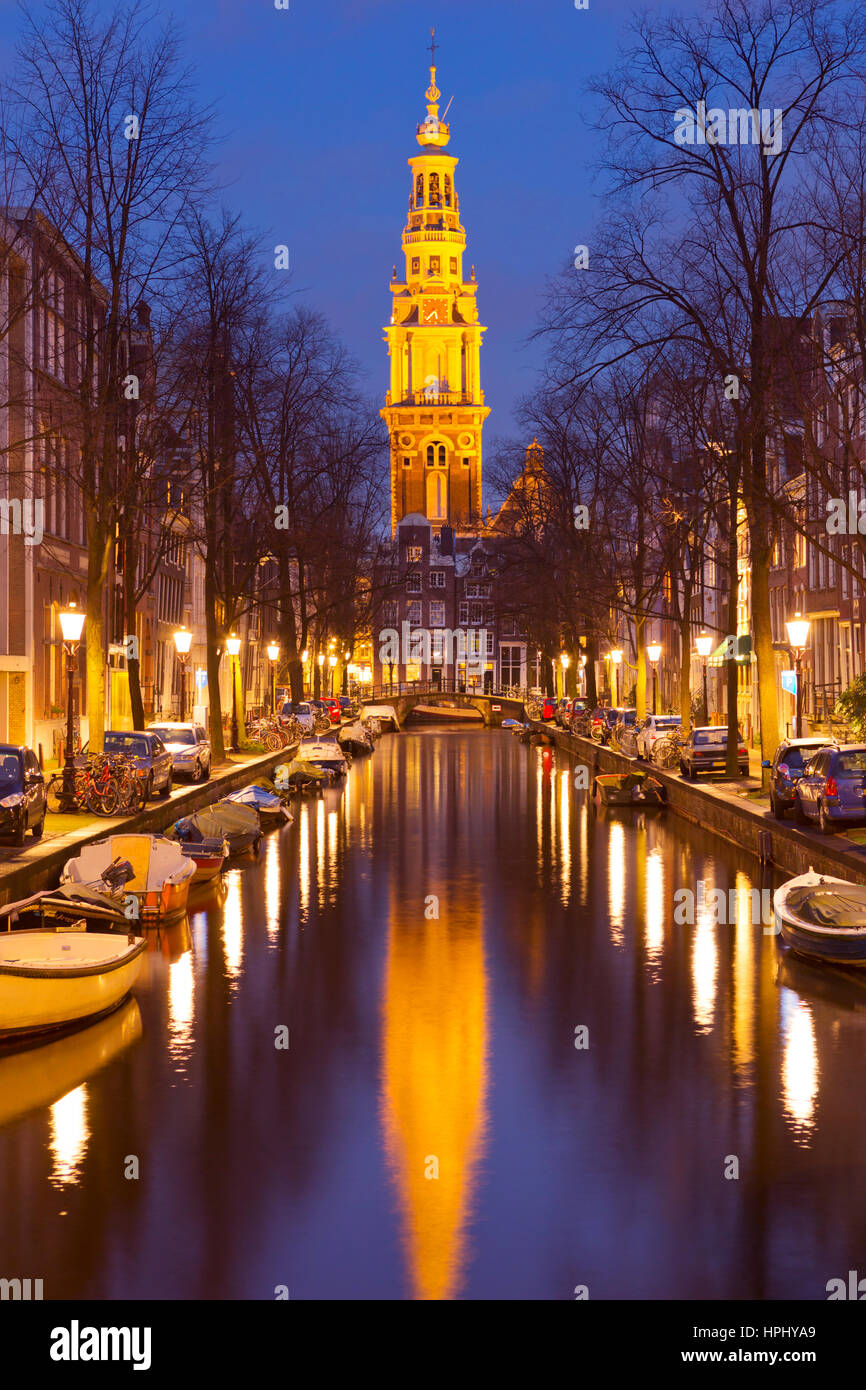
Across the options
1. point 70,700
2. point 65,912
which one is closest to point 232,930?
point 65,912

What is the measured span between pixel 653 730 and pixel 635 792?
10.7 meters

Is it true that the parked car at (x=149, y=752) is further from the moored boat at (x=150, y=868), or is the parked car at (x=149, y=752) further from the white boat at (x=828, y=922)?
the white boat at (x=828, y=922)

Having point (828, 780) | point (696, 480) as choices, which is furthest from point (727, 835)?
point (696, 480)

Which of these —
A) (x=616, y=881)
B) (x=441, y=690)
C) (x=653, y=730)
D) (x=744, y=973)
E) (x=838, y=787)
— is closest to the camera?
(x=744, y=973)

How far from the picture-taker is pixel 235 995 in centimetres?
2281

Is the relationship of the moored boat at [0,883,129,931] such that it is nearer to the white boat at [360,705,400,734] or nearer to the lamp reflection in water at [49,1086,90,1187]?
the lamp reflection in water at [49,1086,90,1187]

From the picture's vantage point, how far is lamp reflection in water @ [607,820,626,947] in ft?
96.2

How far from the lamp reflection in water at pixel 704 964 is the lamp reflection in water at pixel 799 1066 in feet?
2.86

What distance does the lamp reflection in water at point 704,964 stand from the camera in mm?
21672

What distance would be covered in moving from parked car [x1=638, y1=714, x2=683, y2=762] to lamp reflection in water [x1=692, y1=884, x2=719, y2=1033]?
1214 inches

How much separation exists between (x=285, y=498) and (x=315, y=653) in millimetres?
32769

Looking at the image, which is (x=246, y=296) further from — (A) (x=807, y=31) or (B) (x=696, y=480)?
(A) (x=807, y=31)

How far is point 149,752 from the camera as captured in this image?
45.6 meters

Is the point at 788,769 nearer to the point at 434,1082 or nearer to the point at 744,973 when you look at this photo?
the point at 744,973
